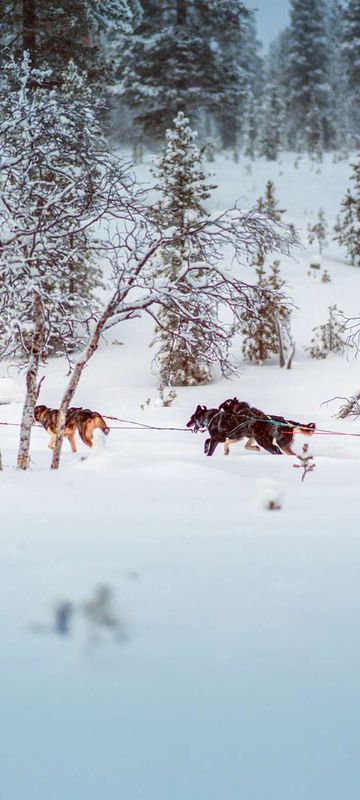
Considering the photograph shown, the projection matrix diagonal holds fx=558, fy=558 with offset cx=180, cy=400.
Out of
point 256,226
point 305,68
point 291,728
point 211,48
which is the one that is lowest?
point 291,728

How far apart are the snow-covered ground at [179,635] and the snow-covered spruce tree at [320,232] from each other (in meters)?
24.9

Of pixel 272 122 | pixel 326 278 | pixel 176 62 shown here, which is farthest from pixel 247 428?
pixel 272 122

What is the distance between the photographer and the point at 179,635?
262 centimetres

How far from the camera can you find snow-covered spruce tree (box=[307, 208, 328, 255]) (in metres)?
28.3

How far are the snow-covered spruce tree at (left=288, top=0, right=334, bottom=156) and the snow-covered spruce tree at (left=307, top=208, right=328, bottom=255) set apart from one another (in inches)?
573

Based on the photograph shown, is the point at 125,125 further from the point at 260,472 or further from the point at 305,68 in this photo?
the point at 260,472

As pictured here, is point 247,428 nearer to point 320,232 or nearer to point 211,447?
point 211,447

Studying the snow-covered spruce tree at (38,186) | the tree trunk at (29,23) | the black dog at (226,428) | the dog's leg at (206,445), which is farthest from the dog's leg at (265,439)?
the tree trunk at (29,23)

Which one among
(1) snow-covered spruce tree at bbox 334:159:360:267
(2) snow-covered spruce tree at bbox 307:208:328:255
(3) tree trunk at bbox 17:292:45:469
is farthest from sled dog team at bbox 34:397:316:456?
(2) snow-covered spruce tree at bbox 307:208:328:255

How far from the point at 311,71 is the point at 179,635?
165ft

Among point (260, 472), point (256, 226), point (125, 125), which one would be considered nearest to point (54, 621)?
point (260, 472)

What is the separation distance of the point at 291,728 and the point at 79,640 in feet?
3.42

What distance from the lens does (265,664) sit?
2.41 m

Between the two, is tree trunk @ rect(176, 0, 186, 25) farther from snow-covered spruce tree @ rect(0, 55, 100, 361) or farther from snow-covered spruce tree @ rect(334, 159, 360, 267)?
snow-covered spruce tree @ rect(0, 55, 100, 361)
